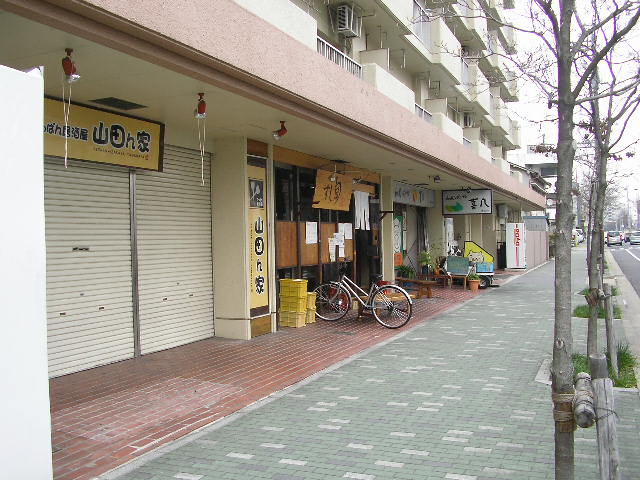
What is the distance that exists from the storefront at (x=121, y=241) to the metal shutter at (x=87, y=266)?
0.04 ft

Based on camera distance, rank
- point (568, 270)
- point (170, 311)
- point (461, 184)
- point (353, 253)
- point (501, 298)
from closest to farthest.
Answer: point (568, 270) < point (170, 311) < point (353, 253) < point (501, 298) < point (461, 184)

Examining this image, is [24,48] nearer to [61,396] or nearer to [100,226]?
[100,226]

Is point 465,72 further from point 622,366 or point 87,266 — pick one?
point 87,266

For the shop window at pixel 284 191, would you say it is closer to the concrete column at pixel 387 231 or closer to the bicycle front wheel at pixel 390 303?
the bicycle front wheel at pixel 390 303

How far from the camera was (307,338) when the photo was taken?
32.9 ft

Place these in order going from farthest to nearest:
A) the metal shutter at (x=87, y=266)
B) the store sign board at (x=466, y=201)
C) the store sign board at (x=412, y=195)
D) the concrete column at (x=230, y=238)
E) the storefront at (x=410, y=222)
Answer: the store sign board at (x=466, y=201) < the storefront at (x=410, y=222) < the store sign board at (x=412, y=195) < the concrete column at (x=230, y=238) < the metal shutter at (x=87, y=266)

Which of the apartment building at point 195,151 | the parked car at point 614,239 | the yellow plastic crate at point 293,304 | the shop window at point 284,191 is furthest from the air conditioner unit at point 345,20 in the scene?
the parked car at point 614,239

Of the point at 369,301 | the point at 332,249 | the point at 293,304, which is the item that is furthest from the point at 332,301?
the point at 332,249

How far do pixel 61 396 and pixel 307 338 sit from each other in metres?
4.55

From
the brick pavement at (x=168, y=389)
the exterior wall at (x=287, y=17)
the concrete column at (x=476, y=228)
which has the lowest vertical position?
the brick pavement at (x=168, y=389)

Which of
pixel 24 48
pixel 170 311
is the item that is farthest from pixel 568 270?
pixel 170 311

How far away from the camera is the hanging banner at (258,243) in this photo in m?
9.91

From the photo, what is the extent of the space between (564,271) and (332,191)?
9.46 m

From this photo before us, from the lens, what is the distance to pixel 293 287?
1111cm
